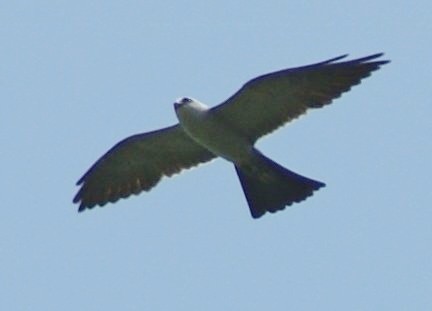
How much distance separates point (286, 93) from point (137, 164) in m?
2.51

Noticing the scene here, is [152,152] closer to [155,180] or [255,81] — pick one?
[155,180]

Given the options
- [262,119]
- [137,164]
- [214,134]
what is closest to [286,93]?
[262,119]

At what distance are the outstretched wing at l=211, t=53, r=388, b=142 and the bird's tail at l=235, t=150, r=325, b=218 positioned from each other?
1.41ft

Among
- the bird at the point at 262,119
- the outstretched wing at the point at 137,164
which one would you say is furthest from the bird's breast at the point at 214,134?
the outstretched wing at the point at 137,164

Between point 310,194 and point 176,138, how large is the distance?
6.92 feet

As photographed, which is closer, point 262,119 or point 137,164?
point 262,119

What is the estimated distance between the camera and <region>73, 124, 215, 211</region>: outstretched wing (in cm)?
2302

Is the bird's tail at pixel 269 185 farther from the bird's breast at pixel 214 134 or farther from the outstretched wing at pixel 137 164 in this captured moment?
the outstretched wing at pixel 137 164

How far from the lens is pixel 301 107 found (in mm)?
22000

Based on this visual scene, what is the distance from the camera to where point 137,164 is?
76.8 feet

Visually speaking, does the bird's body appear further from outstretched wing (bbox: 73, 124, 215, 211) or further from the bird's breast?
outstretched wing (bbox: 73, 124, 215, 211)

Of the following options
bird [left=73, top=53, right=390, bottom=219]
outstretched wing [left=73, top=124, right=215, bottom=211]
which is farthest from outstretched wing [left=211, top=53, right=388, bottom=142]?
outstretched wing [left=73, top=124, right=215, bottom=211]

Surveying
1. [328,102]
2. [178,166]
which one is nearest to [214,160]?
[178,166]

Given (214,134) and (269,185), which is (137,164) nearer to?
(214,134)
